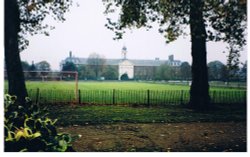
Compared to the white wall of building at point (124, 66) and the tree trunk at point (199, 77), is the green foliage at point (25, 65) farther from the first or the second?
the tree trunk at point (199, 77)

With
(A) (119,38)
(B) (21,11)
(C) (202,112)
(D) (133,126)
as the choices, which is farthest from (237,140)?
(B) (21,11)

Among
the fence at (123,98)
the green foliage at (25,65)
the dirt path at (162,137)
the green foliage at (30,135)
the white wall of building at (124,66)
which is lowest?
the dirt path at (162,137)

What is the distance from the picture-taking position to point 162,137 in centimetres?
559

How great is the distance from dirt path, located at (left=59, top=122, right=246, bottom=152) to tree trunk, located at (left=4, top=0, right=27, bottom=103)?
56.9 inches

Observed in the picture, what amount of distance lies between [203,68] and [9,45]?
20.9ft

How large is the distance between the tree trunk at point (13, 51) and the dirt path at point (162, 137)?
1.45m

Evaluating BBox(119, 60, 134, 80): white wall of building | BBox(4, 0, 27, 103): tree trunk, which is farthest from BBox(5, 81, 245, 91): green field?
BBox(4, 0, 27, 103): tree trunk

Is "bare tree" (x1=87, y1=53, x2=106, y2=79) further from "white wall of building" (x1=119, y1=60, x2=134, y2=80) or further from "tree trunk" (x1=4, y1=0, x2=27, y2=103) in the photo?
"tree trunk" (x1=4, y1=0, x2=27, y2=103)

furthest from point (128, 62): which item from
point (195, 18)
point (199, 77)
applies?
point (195, 18)

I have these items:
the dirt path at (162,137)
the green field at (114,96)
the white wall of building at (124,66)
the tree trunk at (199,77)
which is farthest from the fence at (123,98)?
the dirt path at (162,137)

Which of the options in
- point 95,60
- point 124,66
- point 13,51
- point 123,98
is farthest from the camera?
point 124,66

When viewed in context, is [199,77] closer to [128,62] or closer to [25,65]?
[25,65]

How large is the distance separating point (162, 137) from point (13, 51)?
3756 mm

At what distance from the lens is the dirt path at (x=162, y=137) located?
492 cm
